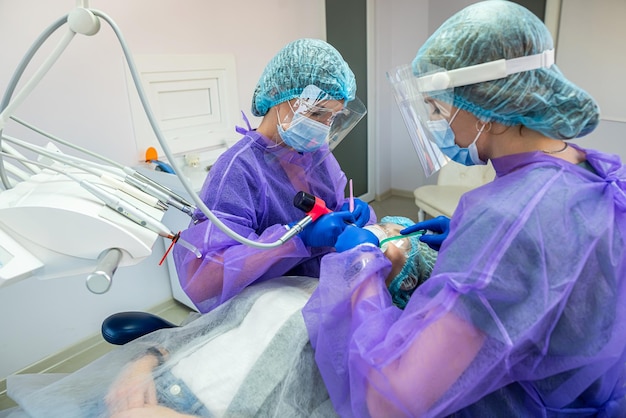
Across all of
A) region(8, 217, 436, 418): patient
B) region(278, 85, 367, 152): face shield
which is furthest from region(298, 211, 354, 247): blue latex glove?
region(278, 85, 367, 152): face shield

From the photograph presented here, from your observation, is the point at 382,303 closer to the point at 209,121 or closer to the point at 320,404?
the point at 320,404

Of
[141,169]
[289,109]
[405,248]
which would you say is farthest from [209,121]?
[405,248]

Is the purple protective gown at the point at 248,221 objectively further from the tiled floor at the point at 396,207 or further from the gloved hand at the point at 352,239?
the tiled floor at the point at 396,207

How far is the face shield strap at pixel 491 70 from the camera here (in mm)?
745

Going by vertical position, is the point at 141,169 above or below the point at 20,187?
below

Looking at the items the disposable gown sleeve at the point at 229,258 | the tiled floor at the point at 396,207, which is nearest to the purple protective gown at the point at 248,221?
the disposable gown sleeve at the point at 229,258

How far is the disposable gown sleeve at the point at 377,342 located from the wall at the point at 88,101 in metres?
1.53

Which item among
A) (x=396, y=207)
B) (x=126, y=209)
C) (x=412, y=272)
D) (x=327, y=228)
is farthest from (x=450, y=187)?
(x=126, y=209)

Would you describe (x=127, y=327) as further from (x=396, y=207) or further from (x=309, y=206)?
(x=396, y=207)

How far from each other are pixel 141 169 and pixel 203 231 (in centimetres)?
120

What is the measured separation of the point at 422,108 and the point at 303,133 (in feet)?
1.19

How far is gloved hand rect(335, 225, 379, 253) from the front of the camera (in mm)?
945

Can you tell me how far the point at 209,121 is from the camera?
2430 millimetres

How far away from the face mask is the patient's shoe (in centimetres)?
58
